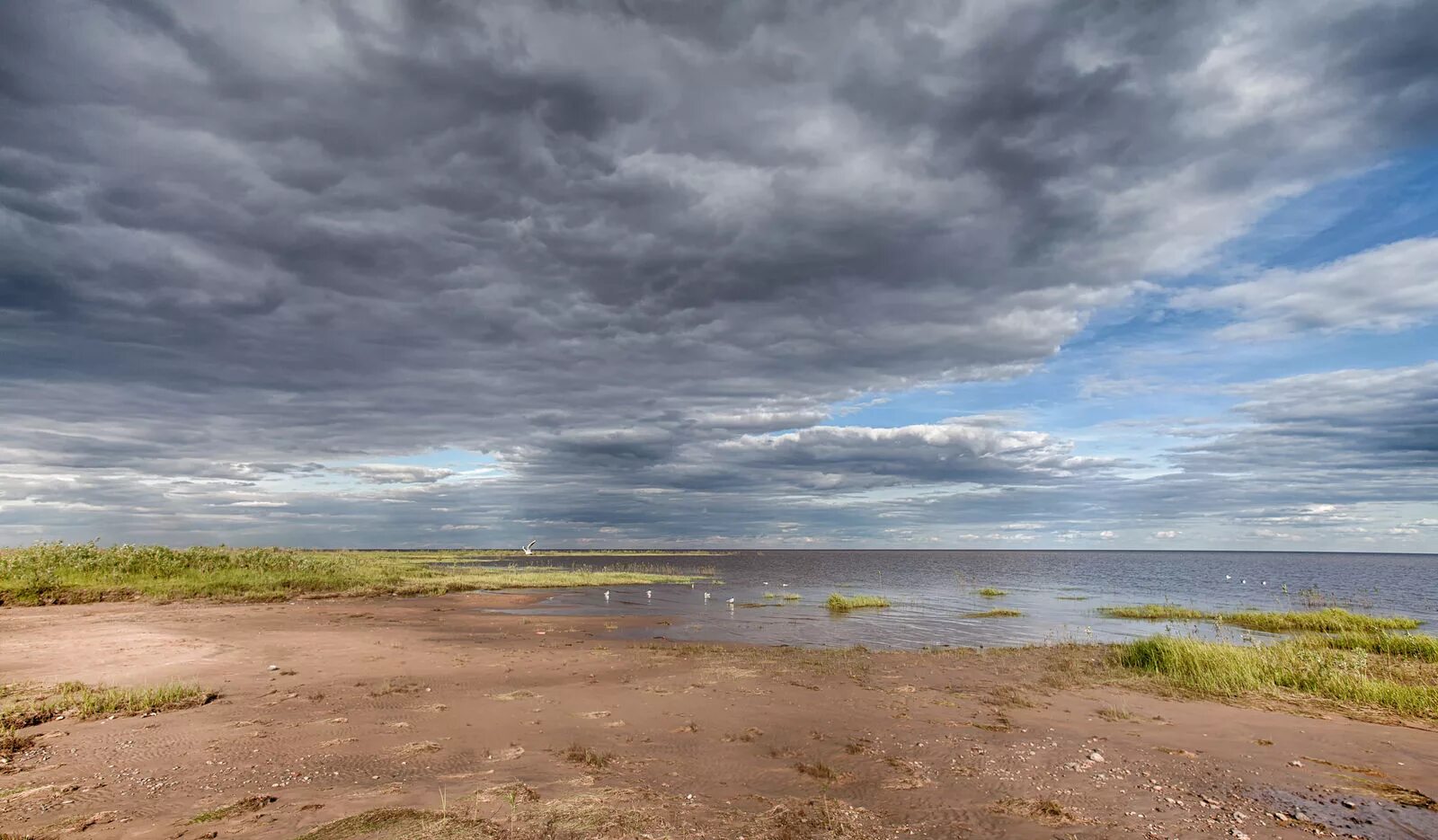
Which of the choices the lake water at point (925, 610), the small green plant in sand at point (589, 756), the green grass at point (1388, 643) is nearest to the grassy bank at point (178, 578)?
the lake water at point (925, 610)

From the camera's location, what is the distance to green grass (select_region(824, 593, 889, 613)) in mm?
44384

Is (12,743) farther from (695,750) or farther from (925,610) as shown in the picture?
(925,610)

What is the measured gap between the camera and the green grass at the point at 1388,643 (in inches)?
955

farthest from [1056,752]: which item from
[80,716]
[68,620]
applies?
[68,620]

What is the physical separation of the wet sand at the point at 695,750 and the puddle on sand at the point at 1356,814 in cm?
5

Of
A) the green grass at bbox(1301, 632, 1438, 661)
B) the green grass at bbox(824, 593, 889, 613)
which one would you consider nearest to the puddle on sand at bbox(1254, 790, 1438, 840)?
the green grass at bbox(1301, 632, 1438, 661)

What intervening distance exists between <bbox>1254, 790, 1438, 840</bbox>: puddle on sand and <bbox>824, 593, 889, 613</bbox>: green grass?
109 feet

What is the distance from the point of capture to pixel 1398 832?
9297mm

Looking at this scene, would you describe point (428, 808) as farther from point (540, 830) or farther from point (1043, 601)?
point (1043, 601)

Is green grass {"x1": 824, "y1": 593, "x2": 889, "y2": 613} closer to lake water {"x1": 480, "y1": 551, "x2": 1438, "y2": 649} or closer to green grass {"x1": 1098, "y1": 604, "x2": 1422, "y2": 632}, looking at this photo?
lake water {"x1": 480, "y1": 551, "x2": 1438, "y2": 649}

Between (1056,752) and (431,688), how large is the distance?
564 inches

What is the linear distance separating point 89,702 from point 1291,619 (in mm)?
48855

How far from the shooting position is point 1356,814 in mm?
9914

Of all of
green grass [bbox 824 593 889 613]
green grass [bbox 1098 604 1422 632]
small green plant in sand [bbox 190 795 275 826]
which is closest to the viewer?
small green plant in sand [bbox 190 795 275 826]
